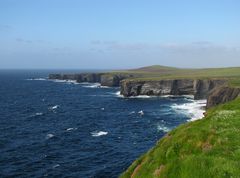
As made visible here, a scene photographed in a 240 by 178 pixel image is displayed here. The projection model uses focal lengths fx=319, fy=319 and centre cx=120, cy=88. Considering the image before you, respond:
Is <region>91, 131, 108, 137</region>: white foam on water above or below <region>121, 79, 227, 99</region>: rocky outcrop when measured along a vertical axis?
below

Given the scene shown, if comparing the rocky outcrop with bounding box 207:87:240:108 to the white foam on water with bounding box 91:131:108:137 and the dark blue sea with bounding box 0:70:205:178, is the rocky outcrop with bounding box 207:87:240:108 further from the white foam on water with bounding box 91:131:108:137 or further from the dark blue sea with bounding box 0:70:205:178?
the white foam on water with bounding box 91:131:108:137

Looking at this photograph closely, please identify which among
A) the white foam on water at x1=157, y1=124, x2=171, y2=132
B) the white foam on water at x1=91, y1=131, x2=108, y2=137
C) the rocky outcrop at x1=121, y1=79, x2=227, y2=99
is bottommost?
the white foam on water at x1=91, y1=131, x2=108, y2=137

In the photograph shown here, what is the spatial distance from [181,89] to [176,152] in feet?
497

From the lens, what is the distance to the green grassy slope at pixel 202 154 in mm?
17109

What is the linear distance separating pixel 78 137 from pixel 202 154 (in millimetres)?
58891

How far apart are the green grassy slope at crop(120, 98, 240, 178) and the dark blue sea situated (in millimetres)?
28903

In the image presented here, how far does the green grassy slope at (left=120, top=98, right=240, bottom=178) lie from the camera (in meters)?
17.1

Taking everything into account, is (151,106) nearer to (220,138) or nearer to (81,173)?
(81,173)

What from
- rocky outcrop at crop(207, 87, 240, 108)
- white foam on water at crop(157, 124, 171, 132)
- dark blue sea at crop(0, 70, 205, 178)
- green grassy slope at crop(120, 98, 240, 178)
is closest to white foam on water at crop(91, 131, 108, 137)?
dark blue sea at crop(0, 70, 205, 178)

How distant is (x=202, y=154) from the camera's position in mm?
19531

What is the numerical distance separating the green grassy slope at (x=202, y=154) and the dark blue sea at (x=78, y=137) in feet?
94.8

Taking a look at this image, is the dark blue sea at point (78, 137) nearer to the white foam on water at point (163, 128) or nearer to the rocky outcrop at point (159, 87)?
the white foam on water at point (163, 128)

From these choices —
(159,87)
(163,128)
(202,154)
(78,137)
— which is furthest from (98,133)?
(159,87)

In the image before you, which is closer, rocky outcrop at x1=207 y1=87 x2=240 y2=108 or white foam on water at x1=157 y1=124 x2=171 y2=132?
white foam on water at x1=157 y1=124 x2=171 y2=132
